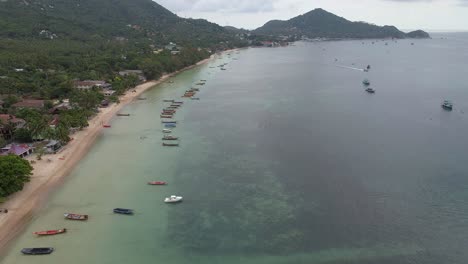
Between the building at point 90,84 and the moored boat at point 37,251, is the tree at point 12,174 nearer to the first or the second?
the moored boat at point 37,251

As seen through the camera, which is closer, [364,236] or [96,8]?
[364,236]

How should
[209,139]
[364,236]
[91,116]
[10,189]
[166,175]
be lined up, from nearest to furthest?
1. [364,236]
2. [10,189]
3. [166,175]
4. [209,139]
5. [91,116]

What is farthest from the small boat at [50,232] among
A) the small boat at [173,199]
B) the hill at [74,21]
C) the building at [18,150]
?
the hill at [74,21]

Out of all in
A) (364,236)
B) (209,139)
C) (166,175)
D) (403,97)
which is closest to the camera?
(364,236)

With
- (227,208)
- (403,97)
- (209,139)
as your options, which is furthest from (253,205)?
(403,97)

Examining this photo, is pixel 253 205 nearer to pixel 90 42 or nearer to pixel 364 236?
pixel 364 236

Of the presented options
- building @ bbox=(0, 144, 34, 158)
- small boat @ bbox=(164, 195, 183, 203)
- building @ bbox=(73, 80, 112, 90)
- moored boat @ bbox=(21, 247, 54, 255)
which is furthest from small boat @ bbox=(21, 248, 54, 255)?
building @ bbox=(73, 80, 112, 90)
